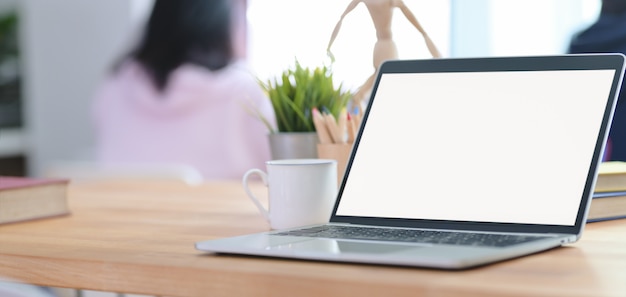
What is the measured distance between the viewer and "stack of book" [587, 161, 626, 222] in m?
1.02

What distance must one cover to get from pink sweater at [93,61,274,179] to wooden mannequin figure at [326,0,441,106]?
2.35 metres

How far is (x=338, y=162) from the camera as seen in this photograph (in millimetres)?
1156

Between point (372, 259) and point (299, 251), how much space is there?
0.23ft

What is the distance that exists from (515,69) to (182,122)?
3004mm

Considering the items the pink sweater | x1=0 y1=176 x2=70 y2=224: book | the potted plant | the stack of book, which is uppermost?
the potted plant

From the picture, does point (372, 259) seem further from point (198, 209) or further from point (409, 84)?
point (198, 209)

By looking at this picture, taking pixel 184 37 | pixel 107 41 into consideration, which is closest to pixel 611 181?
pixel 184 37

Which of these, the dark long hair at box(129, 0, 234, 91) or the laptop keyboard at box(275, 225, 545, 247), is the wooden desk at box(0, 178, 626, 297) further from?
the dark long hair at box(129, 0, 234, 91)

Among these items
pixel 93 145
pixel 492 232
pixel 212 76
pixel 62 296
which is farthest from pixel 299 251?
pixel 93 145

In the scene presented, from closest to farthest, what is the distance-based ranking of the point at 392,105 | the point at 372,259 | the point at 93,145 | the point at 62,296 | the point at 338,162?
the point at 372,259 → the point at 392,105 → the point at 338,162 → the point at 62,296 → the point at 93,145

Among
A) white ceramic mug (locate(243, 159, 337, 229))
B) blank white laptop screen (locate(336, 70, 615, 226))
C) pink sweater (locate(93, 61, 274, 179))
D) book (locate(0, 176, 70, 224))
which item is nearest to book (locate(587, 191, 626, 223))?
blank white laptop screen (locate(336, 70, 615, 226))

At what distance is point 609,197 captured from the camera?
1036 millimetres

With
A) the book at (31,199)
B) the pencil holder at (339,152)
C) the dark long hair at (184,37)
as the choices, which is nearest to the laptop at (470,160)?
the pencil holder at (339,152)

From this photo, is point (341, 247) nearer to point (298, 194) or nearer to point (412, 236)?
point (412, 236)
